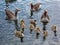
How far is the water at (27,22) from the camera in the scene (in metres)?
2.55

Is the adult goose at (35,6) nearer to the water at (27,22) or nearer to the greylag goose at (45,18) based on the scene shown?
the water at (27,22)

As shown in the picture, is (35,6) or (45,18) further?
(35,6)

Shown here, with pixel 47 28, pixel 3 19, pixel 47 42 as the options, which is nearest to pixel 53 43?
pixel 47 42

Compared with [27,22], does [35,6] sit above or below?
above

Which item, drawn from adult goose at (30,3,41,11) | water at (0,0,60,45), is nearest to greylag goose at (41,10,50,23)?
water at (0,0,60,45)

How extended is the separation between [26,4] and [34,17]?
0.30 m

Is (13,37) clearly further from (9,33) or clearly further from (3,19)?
(3,19)

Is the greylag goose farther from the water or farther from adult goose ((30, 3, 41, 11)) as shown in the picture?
adult goose ((30, 3, 41, 11))

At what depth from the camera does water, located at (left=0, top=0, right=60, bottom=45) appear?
2555mm

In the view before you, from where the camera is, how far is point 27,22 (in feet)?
9.27

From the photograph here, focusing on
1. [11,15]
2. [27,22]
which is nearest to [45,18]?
[27,22]

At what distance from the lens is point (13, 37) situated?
2.61 metres

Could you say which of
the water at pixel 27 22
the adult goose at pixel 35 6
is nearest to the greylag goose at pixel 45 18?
the water at pixel 27 22

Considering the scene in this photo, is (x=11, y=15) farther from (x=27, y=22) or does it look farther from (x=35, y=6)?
(x=35, y=6)
